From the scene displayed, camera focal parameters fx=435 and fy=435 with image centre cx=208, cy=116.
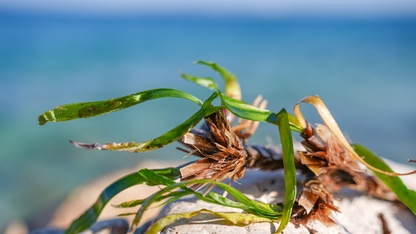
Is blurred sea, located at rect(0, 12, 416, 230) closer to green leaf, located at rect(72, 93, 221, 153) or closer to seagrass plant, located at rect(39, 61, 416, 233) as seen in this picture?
seagrass plant, located at rect(39, 61, 416, 233)

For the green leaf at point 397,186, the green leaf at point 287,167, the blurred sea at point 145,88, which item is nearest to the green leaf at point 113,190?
the green leaf at point 287,167

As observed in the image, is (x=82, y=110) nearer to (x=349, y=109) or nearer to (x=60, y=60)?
(x=349, y=109)

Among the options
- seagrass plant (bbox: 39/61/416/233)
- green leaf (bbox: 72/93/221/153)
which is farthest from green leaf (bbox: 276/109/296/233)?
green leaf (bbox: 72/93/221/153)

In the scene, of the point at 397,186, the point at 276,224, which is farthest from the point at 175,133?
the point at 397,186

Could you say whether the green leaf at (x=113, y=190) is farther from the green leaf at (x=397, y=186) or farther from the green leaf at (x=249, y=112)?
the green leaf at (x=397, y=186)

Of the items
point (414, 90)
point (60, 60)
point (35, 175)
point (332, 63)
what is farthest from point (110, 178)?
point (60, 60)
